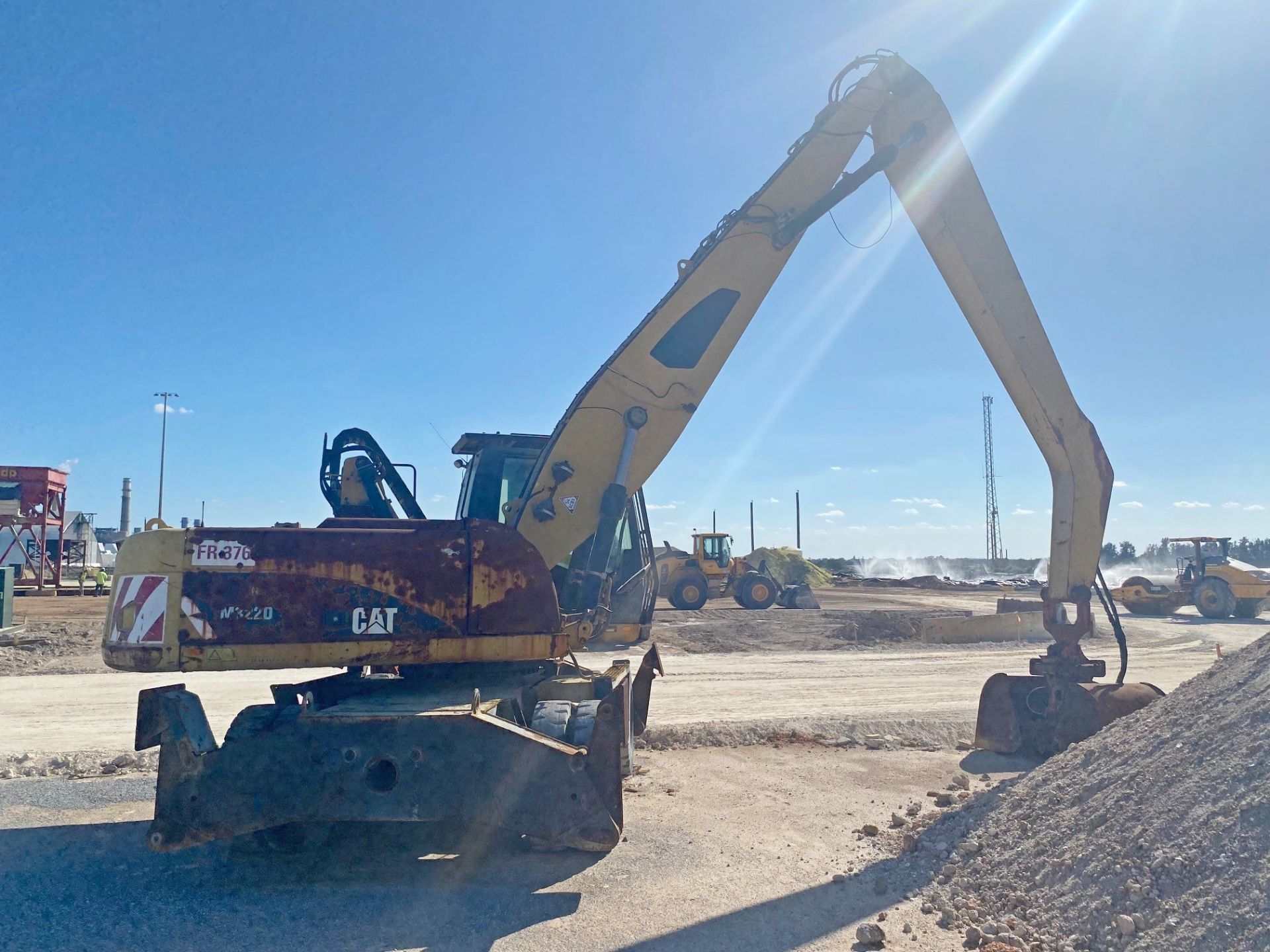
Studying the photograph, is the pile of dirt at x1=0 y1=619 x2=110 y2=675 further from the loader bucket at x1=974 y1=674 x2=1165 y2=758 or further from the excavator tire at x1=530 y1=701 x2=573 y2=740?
the loader bucket at x1=974 y1=674 x2=1165 y2=758

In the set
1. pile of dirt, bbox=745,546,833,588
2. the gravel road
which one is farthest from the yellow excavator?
pile of dirt, bbox=745,546,833,588

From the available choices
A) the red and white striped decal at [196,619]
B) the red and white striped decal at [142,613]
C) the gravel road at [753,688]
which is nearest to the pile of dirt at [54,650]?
the gravel road at [753,688]

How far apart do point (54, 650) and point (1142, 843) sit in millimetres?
20175

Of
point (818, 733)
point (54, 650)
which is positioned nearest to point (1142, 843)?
point (818, 733)

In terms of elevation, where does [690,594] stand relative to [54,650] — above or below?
above

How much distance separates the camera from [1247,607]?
89.8ft

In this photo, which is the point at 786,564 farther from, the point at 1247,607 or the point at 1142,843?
the point at 1142,843

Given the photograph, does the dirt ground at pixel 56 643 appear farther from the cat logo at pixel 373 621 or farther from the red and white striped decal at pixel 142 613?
the cat logo at pixel 373 621

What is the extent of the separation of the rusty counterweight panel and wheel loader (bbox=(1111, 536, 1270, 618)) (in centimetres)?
2869

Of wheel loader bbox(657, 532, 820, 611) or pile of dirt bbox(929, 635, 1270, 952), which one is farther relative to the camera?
wheel loader bbox(657, 532, 820, 611)

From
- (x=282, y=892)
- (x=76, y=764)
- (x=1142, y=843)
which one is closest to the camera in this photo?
(x=1142, y=843)

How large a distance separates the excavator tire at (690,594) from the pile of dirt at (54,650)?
54.9ft

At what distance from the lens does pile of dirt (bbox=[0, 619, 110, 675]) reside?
16.0m

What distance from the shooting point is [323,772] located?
16.3 feet
